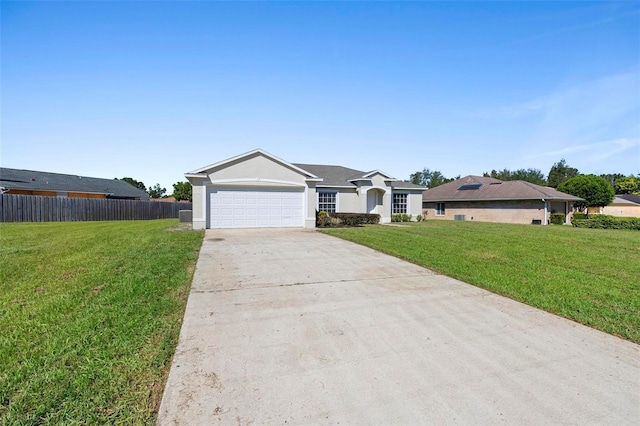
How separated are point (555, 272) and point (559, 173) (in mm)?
78925

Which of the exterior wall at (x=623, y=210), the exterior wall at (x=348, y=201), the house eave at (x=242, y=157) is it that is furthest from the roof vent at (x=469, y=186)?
the exterior wall at (x=623, y=210)

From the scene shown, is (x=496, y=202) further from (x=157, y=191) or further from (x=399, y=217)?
(x=157, y=191)

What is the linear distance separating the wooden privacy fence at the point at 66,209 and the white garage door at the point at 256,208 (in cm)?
1413

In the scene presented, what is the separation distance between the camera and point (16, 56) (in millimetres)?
9695

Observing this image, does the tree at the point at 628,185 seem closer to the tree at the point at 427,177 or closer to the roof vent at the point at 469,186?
the tree at the point at 427,177

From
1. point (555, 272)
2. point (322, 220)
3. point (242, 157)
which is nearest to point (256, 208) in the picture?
point (242, 157)

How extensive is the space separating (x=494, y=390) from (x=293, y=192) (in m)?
14.5

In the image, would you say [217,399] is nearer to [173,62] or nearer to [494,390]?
[494,390]

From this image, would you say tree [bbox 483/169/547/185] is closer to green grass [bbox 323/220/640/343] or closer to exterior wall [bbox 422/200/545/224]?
exterior wall [bbox 422/200/545/224]

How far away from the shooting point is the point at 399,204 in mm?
23812

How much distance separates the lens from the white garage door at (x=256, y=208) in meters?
15.4

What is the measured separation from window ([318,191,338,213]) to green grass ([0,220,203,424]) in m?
14.1

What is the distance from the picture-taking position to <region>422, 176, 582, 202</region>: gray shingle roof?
83.7 ft

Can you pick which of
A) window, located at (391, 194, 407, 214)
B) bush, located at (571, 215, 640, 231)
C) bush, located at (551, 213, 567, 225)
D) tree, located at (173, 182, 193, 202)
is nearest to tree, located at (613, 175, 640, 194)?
bush, located at (571, 215, 640, 231)
